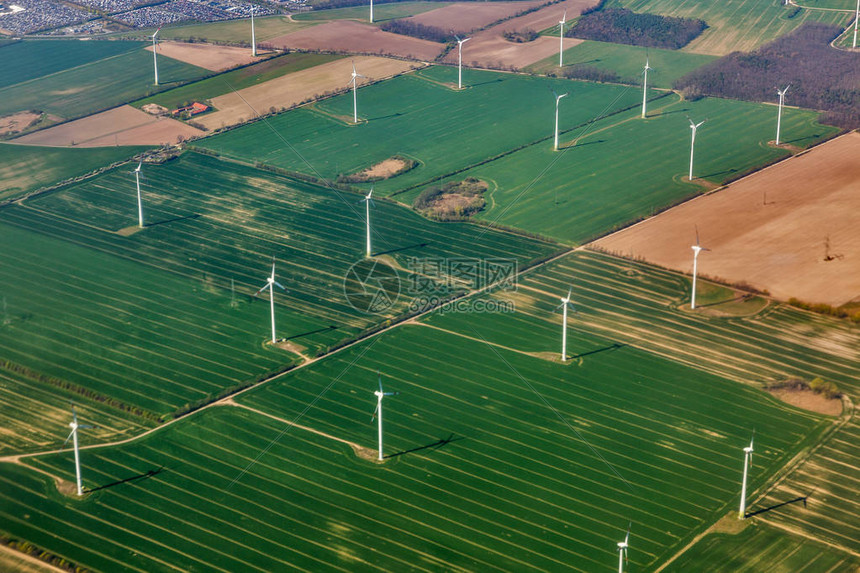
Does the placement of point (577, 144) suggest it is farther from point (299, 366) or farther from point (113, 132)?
point (113, 132)

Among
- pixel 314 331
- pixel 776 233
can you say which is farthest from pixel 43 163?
pixel 776 233

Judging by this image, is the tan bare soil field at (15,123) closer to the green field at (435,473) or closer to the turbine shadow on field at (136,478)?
the green field at (435,473)

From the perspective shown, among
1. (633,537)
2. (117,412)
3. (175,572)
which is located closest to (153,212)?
(117,412)

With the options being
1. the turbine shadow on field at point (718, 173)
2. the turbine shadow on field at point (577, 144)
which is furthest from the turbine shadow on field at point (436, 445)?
the turbine shadow on field at point (577, 144)

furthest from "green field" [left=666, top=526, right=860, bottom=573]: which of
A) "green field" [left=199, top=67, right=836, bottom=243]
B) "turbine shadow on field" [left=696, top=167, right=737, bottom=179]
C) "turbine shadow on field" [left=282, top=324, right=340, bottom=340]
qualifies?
"turbine shadow on field" [left=696, top=167, right=737, bottom=179]

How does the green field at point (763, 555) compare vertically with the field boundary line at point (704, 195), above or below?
below

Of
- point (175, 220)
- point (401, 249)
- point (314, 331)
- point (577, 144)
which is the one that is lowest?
point (314, 331)
